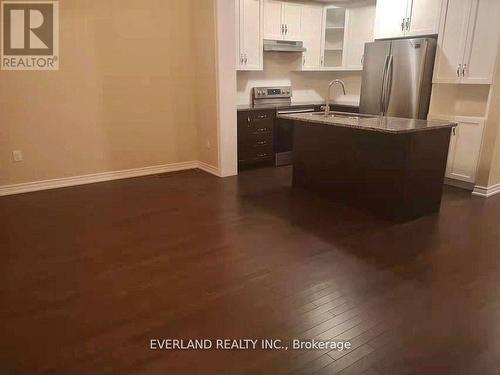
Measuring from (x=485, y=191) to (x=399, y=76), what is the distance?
171 cm

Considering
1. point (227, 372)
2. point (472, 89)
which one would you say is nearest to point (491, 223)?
point (472, 89)

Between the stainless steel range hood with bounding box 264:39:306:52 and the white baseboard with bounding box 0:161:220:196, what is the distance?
191cm

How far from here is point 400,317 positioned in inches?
84.4

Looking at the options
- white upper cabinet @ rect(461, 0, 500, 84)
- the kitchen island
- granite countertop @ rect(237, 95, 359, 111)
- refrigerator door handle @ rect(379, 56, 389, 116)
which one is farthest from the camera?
granite countertop @ rect(237, 95, 359, 111)

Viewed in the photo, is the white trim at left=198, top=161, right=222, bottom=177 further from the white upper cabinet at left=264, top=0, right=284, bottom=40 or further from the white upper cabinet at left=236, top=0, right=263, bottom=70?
the white upper cabinet at left=264, top=0, right=284, bottom=40

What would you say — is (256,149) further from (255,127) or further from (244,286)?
(244,286)

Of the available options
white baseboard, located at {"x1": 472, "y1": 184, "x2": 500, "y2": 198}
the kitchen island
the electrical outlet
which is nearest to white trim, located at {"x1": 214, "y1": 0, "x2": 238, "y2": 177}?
the kitchen island

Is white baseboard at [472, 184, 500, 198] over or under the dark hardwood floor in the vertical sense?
over

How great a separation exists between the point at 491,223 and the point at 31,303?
3768mm

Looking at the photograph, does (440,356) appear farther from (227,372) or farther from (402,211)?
(402,211)

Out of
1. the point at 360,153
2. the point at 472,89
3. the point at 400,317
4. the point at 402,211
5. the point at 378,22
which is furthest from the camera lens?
the point at 378,22

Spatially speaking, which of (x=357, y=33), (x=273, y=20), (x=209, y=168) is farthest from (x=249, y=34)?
(x=209, y=168)

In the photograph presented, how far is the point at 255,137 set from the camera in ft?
17.5

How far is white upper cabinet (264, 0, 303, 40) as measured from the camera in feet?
17.7
